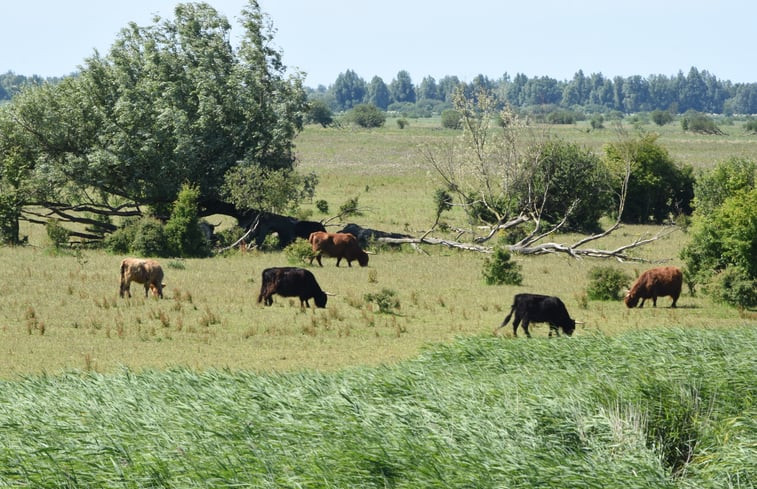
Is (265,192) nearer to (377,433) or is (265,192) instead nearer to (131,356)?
(131,356)

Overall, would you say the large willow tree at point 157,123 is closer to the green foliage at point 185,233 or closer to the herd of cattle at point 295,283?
the green foliage at point 185,233

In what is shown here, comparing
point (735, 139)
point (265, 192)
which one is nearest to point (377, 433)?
point (265, 192)

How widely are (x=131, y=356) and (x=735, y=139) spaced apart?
124m

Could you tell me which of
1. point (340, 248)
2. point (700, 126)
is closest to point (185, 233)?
point (340, 248)

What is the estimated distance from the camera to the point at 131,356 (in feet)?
65.5

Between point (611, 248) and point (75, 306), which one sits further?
point (611, 248)

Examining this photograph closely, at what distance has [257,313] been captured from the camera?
2505 cm

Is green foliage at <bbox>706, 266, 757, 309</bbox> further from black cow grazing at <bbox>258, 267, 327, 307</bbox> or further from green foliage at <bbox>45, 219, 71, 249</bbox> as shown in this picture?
green foliage at <bbox>45, 219, 71, 249</bbox>

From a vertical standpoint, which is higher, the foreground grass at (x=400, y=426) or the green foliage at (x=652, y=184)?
the green foliage at (x=652, y=184)

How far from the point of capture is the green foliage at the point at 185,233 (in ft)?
119

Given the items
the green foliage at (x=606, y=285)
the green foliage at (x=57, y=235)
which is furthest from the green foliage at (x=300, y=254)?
the green foliage at (x=606, y=285)

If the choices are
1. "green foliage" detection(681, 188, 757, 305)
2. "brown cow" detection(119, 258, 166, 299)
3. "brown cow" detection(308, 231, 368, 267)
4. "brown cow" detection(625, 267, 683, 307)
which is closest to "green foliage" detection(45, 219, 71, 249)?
"brown cow" detection(308, 231, 368, 267)

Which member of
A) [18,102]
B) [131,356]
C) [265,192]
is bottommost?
[131,356]

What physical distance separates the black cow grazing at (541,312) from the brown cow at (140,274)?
32.4 feet
